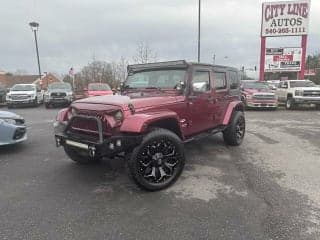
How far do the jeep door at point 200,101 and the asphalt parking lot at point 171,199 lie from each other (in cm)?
75

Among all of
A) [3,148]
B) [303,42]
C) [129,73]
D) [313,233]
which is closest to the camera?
[313,233]

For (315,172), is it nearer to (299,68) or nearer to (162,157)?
(162,157)

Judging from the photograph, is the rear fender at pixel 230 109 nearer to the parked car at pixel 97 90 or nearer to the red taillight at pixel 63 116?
the red taillight at pixel 63 116

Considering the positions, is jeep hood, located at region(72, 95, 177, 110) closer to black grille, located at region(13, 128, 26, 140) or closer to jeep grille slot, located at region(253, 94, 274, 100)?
black grille, located at region(13, 128, 26, 140)

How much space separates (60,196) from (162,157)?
157 centimetres

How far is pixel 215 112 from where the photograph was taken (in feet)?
22.7

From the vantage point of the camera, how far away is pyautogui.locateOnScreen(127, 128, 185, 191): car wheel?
4.66 meters

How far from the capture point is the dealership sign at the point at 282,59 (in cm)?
2327

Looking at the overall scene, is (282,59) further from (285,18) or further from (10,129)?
(10,129)

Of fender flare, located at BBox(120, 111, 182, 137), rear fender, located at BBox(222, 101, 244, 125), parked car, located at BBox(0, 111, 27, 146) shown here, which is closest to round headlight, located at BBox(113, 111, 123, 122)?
fender flare, located at BBox(120, 111, 182, 137)

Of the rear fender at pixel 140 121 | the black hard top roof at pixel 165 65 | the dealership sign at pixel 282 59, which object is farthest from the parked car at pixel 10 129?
the dealership sign at pixel 282 59

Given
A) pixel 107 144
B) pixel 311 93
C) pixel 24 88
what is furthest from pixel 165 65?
pixel 24 88

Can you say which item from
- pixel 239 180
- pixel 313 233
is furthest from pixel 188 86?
pixel 313 233

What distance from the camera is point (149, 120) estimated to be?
475cm
